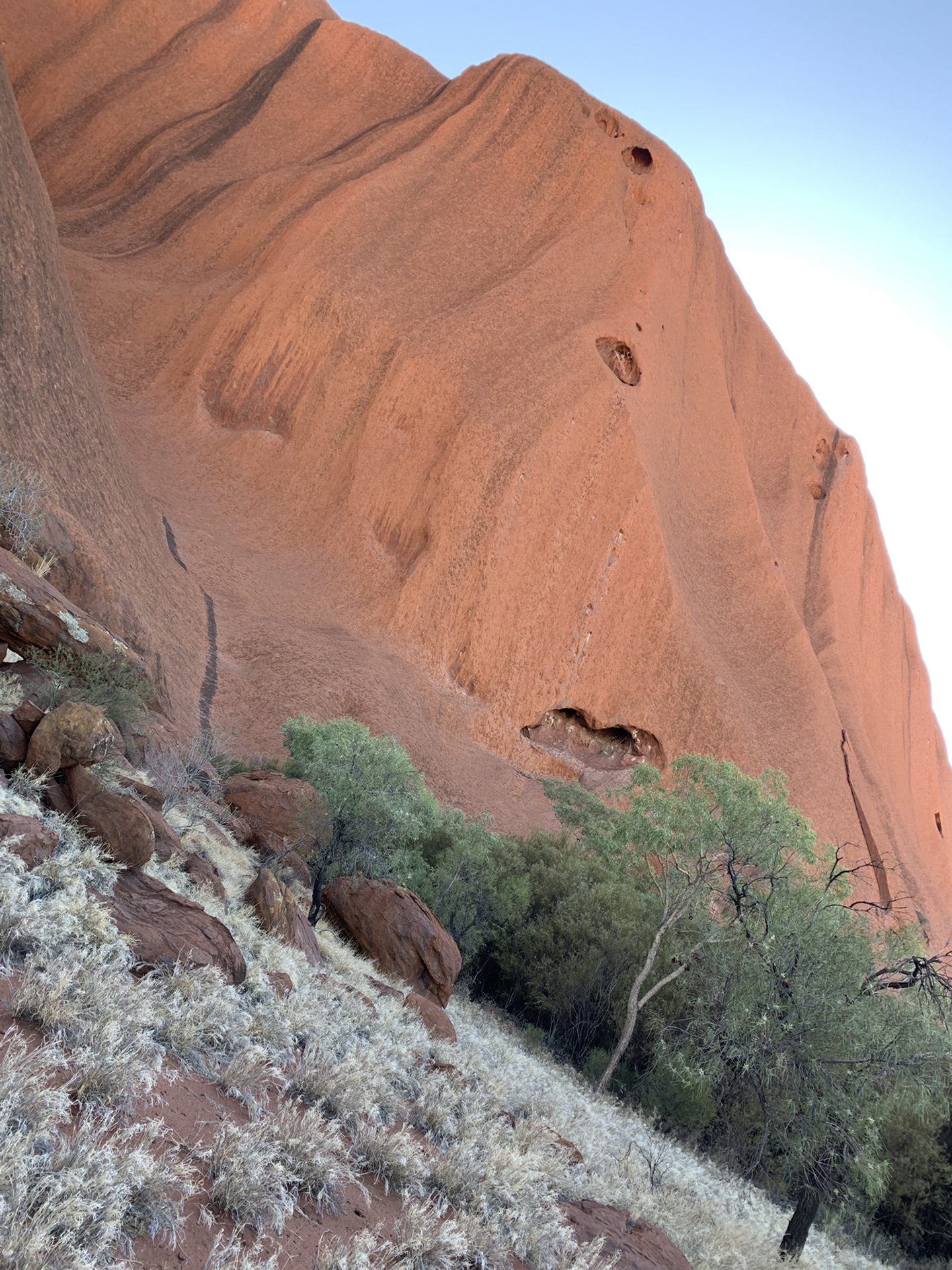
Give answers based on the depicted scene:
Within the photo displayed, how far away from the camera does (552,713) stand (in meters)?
34.1

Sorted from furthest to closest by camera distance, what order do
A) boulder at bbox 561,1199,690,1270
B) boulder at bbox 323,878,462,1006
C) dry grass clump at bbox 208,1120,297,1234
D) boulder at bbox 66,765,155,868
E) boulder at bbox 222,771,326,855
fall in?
boulder at bbox 222,771,326,855
boulder at bbox 323,878,462,1006
boulder at bbox 66,765,155,868
boulder at bbox 561,1199,690,1270
dry grass clump at bbox 208,1120,297,1234

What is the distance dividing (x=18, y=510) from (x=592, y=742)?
24.9 m

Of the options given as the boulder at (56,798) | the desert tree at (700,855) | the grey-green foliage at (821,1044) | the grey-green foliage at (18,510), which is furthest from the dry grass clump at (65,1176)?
the grey-green foliage at (18,510)

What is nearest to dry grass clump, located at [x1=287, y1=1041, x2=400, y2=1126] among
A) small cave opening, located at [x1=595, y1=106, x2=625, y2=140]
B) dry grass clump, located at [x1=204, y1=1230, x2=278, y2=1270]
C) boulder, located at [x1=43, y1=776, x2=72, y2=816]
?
dry grass clump, located at [x1=204, y1=1230, x2=278, y2=1270]

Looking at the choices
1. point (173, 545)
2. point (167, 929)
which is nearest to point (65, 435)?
point (173, 545)

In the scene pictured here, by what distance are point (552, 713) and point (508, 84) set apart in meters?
32.1

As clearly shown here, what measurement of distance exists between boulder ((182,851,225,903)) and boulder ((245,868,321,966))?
1.18 ft

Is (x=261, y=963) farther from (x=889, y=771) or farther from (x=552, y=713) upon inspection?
(x=889, y=771)

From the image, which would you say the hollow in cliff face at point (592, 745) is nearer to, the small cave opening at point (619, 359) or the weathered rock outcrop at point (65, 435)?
the small cave opening at point (619, 359)

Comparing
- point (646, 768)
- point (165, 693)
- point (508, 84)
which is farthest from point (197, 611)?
point (508, 84)

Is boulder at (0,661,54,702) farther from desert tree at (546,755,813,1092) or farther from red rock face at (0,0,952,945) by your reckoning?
red rock face at (0,0,952,945)

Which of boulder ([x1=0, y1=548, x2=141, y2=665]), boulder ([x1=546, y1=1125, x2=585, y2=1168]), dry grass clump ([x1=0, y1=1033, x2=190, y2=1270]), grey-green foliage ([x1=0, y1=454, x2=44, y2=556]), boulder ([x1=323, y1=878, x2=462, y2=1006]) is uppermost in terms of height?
grey-green foliage ([x1=0, y1=454, x2=44, y2=556])

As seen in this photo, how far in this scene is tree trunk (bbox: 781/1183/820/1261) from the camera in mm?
8844

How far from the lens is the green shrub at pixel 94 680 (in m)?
8.92
